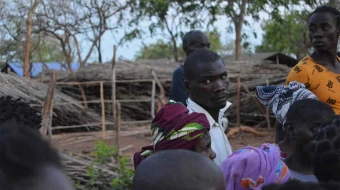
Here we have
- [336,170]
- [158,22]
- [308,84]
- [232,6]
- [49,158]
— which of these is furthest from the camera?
[158,22]

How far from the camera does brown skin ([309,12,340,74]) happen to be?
3469 mm

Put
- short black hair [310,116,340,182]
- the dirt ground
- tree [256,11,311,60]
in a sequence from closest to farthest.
Result: short black hair [310,116,340,182]
the dirt ground
tree [256,11,311,60]

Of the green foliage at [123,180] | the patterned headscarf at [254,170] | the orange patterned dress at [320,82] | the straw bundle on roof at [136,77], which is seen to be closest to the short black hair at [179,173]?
the patterned headscarf at [254,170]

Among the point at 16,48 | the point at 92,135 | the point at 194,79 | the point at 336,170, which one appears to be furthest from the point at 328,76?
the point at 16,48

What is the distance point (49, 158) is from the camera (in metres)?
1.02

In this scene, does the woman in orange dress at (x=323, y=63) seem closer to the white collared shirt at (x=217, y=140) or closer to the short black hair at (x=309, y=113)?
the white collared shirt at (x=217, y=140)

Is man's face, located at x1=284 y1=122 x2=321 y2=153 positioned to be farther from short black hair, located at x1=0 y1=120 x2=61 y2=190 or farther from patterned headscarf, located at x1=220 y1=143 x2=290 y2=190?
short black hair, located at x1=0 y1=120 x2=61 y2=190

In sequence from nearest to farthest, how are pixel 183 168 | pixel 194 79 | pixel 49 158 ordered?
pixel 49 158 < pixel 183 168 < pixel 194 79

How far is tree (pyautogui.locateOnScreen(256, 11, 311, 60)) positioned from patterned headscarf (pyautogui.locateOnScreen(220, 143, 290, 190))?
16838 millimetres

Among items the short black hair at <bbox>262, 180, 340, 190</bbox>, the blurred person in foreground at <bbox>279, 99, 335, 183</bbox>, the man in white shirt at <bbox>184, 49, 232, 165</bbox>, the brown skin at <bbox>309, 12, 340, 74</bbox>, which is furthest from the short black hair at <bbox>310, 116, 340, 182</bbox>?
the brown skin at <bbox>309, 12, 340, 74</bbox>

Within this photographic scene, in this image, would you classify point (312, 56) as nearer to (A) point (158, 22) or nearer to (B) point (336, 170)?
(B) point (336, 170)

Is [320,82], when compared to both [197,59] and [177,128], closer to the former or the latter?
[197,59]

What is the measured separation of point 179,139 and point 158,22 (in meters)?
20.0

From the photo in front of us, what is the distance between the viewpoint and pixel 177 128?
2408 millimetres
